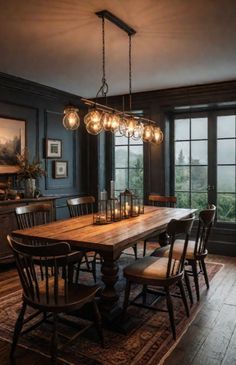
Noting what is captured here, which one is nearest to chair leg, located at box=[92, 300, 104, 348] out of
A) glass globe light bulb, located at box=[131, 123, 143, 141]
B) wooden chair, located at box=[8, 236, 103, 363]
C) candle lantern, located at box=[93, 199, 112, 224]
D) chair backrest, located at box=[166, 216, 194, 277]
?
wooden chair, located at box=[8, 236, 103, 363]

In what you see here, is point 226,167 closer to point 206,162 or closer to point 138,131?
point 206,162

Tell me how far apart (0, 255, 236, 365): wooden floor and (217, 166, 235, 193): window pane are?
1958mm

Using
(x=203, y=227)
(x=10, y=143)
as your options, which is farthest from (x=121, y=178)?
(x=203, y=227)

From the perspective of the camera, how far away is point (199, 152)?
5574 millimetres

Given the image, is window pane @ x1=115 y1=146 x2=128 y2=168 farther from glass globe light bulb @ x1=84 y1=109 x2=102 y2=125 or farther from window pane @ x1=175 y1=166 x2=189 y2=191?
glass globe light bulb @ x1=84 y1=109 x2=102 y2=125

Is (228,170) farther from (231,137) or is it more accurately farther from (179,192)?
(179,192)

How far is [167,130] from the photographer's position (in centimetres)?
570

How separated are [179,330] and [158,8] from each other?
2601mm

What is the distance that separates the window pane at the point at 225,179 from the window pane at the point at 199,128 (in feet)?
2.01

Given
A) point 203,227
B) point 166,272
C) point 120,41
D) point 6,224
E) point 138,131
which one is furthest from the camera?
point 6,224

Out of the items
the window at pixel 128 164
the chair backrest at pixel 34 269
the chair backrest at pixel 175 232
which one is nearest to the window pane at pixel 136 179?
the window at pixel 128 164

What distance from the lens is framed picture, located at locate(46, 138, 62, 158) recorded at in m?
5.43

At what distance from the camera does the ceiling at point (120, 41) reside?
2.70 metres

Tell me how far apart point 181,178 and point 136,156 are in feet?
3.00
